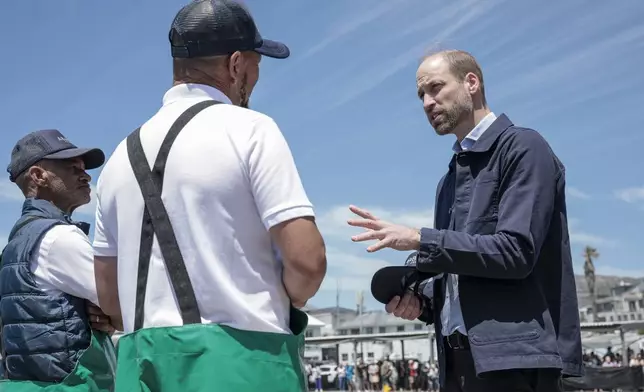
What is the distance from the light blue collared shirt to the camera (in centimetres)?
301

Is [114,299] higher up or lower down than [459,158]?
lower down

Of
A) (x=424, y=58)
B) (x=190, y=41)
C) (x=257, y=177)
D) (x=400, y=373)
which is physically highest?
(x=424, y=58)

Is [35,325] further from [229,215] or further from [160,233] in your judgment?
[229,215]

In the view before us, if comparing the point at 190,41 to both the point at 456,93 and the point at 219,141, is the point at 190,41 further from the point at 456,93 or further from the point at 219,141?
the point at 456,93

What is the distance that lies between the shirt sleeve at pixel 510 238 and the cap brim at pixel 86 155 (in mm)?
2192

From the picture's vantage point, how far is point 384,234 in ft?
9.07

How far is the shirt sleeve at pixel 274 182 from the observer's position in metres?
2.17

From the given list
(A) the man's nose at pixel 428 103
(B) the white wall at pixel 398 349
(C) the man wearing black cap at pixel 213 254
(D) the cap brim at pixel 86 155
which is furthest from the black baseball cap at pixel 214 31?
(B) the white wall at pixel 398 349

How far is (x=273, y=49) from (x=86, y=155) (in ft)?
6.56

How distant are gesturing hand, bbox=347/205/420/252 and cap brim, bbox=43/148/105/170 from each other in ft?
6.56

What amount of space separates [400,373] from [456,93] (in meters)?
43.0

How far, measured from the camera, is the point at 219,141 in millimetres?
2250

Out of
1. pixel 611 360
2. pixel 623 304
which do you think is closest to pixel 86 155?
pixel 611 360

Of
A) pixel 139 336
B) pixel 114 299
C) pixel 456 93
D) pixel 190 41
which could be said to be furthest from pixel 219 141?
pixel 456 93
